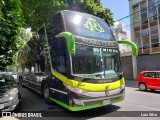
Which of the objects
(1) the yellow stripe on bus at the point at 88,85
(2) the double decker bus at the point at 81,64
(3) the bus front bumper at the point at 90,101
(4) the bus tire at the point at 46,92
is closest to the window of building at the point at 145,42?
(2) the double decker bus at the point at 81,64

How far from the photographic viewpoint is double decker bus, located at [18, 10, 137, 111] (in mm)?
6172

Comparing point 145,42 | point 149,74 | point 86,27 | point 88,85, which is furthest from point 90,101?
point 145,42

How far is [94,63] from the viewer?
6.67m

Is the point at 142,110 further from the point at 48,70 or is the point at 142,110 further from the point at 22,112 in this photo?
the point at 22,112

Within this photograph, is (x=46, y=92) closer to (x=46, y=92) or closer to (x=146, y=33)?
(x=46, y=92)

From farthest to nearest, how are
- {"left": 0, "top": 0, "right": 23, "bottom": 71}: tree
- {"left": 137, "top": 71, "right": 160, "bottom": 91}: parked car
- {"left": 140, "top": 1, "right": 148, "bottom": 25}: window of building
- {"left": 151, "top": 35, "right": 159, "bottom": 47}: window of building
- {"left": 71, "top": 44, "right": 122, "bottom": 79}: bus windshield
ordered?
{"left": 140, "top": 1, "right": 148, "bottom": 25}: window of building
{"left": 151, "top": 35, "right": 159, "bottom": 47}: window of building
{"left": 137, "top": 71, "right": 160, "bottom": 91}: parked car
{"left": 0, "top": 0, "right": 23, "bottom": 71}: tree
{"left": 71, "top": 44, "right": 122, "bottom": 79}: bus windshield

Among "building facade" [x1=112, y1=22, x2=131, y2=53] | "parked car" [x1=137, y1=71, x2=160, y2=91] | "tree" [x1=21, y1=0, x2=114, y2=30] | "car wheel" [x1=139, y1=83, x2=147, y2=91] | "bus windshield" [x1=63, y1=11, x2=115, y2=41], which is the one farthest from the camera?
"building facade" [x1=112, y1=22, x2=131, y2=53]

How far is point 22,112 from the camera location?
7.66 metres

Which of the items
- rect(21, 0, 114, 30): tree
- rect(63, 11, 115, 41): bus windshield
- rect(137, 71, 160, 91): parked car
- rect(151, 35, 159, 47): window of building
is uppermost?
rect(21, 0, 114, 30): tree

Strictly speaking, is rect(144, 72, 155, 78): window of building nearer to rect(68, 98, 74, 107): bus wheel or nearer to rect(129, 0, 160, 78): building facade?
rect(129, 0, 160, 78): building facade

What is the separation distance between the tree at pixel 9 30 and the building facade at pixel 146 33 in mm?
15119

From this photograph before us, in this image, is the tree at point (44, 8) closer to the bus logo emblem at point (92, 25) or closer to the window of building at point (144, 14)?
the bus logo emblem at point (92, 25)

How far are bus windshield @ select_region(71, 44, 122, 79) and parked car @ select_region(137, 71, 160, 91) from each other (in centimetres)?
593

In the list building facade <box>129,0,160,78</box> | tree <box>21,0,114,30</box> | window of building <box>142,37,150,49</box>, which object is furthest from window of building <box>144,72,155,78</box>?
window of building <box>142,37,150,49</box>
